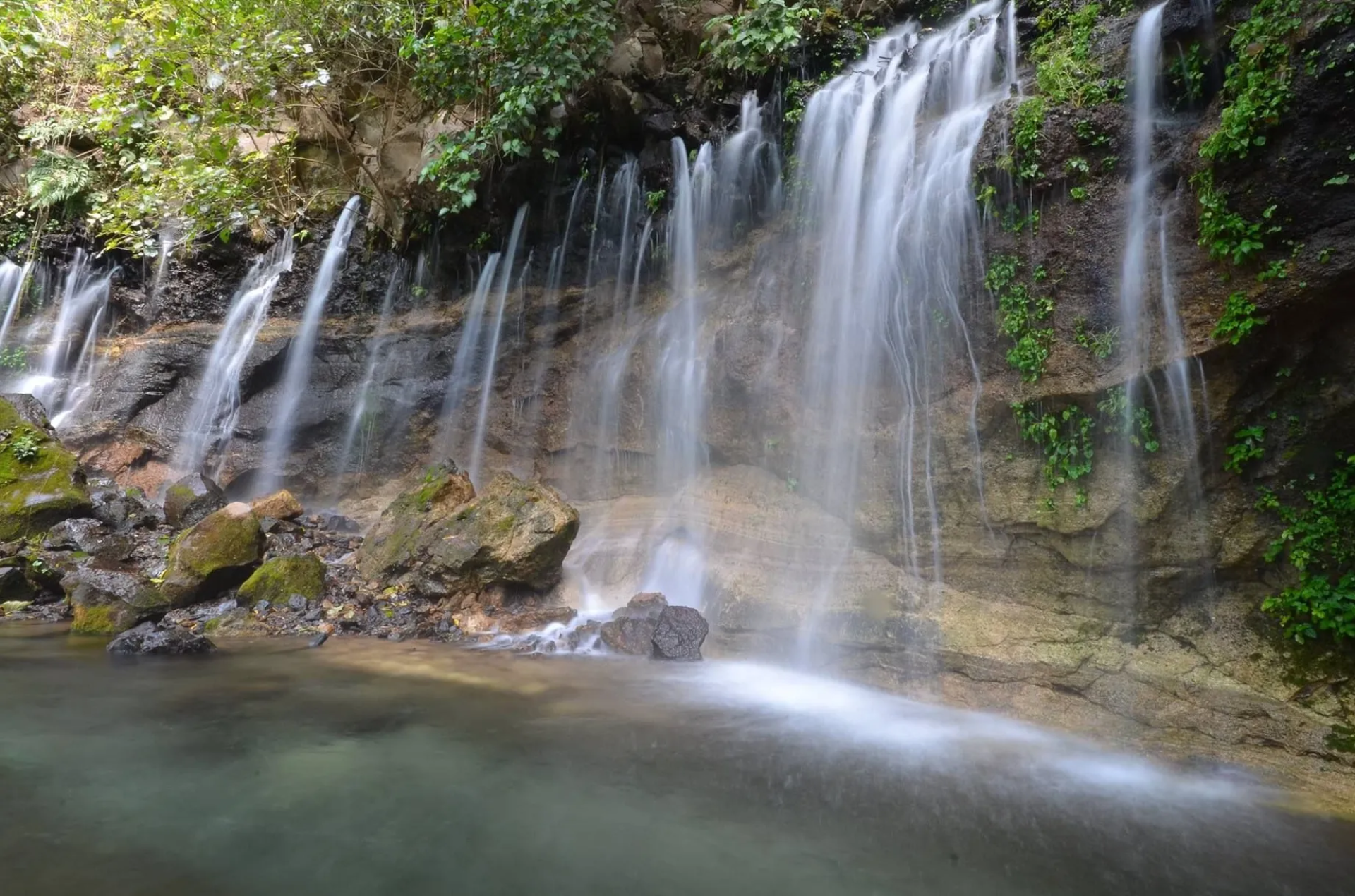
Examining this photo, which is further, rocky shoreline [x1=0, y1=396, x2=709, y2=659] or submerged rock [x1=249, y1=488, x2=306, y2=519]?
submerged rock [x1=249, y1=488, x2=306, y2=519]

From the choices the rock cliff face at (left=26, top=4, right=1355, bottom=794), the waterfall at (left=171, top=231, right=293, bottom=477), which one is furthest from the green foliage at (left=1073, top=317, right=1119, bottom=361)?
the waterfall at (left=171, top=231, right=293, bottom=477)

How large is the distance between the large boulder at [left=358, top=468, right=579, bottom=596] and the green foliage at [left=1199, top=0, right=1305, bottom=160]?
22.8ft

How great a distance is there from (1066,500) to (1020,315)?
173 cm

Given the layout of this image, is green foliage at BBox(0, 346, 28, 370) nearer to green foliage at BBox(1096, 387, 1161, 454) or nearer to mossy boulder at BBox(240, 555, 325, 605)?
mossy boulder at BBox(240, 555, 325, 605)

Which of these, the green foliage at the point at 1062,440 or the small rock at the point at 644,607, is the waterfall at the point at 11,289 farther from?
the green foliage at the point at 1062,440

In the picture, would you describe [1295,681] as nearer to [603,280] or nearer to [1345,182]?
[1345,182]

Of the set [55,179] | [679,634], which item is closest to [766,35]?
[679,634]

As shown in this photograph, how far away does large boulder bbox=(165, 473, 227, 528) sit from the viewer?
393 inches

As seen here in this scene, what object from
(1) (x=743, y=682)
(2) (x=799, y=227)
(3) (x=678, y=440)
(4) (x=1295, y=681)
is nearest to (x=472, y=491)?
(3) (x=678, y=440)

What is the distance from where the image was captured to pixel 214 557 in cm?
791

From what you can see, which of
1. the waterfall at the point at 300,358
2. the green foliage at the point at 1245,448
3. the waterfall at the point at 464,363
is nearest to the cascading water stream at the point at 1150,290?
the green foliage at the point at 1245,448

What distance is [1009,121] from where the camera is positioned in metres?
6.67

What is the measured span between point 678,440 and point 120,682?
6254 mm

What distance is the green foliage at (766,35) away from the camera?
929 cm
